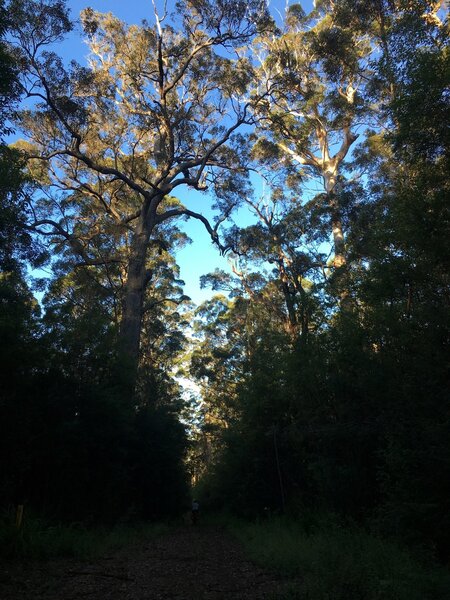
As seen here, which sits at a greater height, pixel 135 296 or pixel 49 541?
pixel 135 296

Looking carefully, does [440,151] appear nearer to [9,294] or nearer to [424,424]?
[424,424]

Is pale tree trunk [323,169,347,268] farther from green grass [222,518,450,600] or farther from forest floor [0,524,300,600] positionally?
forest floor [0,524,300,600]

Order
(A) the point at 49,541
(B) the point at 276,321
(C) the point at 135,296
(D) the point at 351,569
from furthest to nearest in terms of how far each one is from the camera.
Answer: (B) the point at 276,321
(C) the point at 135,296
(A) the point at 49,541
(D) the point at 351,569

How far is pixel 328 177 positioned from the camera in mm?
22875

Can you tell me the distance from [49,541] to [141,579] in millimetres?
2284

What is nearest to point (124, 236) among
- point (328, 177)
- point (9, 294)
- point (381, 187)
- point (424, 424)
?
point (328, 177)

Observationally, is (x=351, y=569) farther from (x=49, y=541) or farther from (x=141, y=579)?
(x=49, y=541)

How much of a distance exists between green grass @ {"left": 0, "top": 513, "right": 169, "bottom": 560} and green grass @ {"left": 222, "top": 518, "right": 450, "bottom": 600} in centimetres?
336

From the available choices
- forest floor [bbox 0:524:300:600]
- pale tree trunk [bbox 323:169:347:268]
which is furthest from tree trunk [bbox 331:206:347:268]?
forest floor [bbox 0:524:300:600]

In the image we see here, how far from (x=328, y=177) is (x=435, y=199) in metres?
15.5

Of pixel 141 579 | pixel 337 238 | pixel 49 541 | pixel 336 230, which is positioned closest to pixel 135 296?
pixel 337 238

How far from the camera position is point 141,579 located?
24.0 feet

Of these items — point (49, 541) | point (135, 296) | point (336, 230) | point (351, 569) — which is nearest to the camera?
point (351, 569)

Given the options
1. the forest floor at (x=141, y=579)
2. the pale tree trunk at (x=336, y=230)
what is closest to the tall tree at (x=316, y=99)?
the pale tree trunk at (x=336, y=230)
